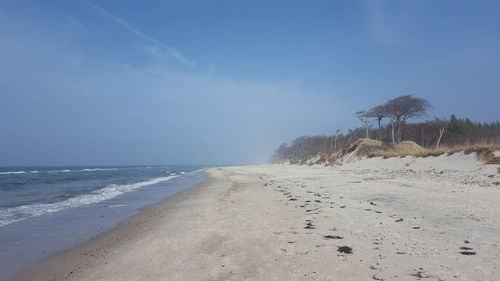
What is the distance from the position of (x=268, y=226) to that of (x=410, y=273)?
353 cm

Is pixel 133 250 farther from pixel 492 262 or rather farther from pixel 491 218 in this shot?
pixel 491 218

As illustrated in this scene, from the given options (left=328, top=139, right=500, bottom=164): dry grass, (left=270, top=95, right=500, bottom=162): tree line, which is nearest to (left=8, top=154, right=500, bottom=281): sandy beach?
(left=328, top=139, right=500, bottom=164): dry grass

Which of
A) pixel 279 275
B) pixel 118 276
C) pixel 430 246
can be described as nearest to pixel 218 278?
pixel 279 275

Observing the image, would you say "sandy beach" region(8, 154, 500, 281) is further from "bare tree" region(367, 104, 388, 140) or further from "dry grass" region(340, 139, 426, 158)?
"bare tree" region(367, 104, 388, 140)

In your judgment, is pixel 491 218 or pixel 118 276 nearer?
pixel 118 276

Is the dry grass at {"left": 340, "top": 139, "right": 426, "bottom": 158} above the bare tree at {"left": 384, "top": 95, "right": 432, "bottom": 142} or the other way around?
the other way around

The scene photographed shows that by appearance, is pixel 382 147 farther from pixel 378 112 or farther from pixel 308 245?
pixel 308 245

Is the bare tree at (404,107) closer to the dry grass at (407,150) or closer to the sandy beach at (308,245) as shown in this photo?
the dry grass at (407,150)

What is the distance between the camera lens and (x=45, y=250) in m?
6.27

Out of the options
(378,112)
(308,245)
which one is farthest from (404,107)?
(308,245)

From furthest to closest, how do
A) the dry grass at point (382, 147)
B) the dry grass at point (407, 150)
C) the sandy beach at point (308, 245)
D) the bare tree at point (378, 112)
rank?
the bare tree at point (378, 112), the dry grass at point (382, 147), the dry grass at point (407, 150), the sandy beach at point (308, 245)

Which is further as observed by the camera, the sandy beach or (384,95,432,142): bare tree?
(384,95,432,142): bare tree

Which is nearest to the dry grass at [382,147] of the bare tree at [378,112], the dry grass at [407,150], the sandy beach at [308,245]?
the dry grass at [407,150]

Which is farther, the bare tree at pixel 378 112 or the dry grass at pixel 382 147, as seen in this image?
the bare tree at pixel 378 112
